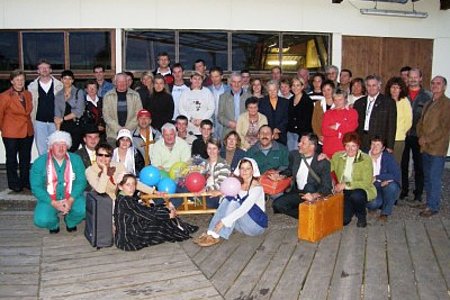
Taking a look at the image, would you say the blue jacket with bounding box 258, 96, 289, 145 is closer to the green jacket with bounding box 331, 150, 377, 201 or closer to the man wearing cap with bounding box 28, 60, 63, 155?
the green jacket with bounding box 331, 150, 377, 201

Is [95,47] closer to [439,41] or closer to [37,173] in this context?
[37,173]

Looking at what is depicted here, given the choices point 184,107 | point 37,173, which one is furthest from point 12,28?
point 37,173

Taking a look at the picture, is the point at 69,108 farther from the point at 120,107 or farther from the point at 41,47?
the point at 41,47

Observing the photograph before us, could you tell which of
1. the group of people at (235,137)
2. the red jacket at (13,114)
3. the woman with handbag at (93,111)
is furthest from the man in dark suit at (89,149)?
the red jacket at (13,114)

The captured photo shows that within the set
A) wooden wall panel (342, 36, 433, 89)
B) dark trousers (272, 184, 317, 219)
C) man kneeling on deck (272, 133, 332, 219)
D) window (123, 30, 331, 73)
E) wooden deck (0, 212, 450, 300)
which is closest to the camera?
wooden deck (0, 212, 450, 300)

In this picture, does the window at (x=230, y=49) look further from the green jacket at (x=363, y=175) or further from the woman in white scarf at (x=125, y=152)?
the green jacket at (x=363, y=175)

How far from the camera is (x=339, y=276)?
4.09 metres

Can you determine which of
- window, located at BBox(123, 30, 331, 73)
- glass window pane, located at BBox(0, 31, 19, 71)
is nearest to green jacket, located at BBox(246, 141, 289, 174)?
window, located at BBox(123, 30, 331, 73)

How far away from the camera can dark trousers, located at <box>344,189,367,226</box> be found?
5.39 m

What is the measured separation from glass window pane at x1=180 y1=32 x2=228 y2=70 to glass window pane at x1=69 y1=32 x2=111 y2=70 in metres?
1.24

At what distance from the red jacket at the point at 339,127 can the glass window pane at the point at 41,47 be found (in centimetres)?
465

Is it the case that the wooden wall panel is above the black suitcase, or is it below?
above

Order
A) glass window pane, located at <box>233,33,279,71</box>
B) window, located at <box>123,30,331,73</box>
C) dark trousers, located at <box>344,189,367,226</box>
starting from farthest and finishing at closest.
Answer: glass window pane, located at <box>233,33,279,71</box>, window, located at <box>123,30,331,73</box>, dark trousers, located at <box>344,189,367,226</box>

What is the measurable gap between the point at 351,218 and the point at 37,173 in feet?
11.0
